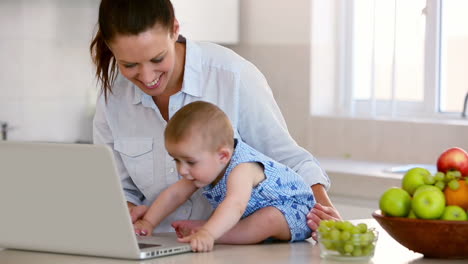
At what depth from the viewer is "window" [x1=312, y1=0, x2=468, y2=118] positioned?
143 inches

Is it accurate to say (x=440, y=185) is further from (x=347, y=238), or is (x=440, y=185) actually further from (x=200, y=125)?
(x=200, y=125)

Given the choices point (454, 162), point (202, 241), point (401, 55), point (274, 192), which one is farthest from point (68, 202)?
point (401, 55)

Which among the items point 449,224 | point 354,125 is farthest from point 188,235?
point 354,125

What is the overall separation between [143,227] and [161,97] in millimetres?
389

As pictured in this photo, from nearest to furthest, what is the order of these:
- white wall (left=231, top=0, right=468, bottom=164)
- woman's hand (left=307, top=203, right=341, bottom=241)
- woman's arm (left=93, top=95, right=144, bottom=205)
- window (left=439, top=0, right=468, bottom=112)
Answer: woman's hand (left=307, top=203, right=341, bottom=241) < woman's arm (left=93, top=95, right=144, bottom=205) < window (left=439, top=0, right=468, bottom=112) < white wall (left=231, top=0, right=468, bottom=164)

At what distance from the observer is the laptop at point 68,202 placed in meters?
1.52

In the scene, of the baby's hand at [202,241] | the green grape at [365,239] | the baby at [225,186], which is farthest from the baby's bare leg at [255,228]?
the green grape at [365,239]

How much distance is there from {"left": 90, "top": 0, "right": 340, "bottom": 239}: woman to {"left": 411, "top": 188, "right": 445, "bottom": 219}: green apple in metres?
0.38

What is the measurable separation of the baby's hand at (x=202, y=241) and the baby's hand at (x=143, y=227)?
22 cm

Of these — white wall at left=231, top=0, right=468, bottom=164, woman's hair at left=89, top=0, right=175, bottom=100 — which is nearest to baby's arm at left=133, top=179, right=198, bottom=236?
woman's hair at left=89, top=0, right=175, bottom=100

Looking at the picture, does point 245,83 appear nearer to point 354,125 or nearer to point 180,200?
point 180,200

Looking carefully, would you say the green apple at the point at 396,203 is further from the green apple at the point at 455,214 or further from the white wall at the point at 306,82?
the white wall at the point at 306,82

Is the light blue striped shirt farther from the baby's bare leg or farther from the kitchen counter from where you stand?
the kitchen counter

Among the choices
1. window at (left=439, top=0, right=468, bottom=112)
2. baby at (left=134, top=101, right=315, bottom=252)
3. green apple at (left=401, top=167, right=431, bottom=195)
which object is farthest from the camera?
window at (left=439, top=0, right=468, bottom=112)
